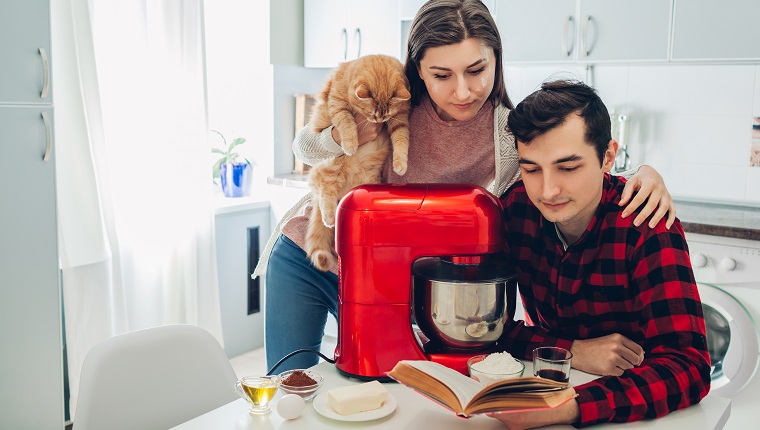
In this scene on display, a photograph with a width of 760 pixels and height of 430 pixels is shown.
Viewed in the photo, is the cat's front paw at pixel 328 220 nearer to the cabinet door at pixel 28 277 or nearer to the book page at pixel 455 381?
the book page at pixel 455 381

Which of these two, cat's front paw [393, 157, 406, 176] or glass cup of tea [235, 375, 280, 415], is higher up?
cat's front paw [393, 157, 406, 176]

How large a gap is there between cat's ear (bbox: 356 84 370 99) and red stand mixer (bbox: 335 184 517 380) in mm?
476

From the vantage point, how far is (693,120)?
301cm

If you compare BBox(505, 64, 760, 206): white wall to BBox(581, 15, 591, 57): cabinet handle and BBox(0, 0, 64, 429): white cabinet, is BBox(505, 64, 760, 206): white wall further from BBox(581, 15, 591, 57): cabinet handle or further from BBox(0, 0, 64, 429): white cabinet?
BBox(0, 0, 64, 429): white cabinet

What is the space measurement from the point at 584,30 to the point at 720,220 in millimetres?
953

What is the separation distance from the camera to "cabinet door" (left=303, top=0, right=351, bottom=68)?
3580 mm

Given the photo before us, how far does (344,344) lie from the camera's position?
4.24 ft

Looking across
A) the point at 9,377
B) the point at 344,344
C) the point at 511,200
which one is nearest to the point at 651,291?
the point at 511,200

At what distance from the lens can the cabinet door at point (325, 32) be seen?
11.7 ft

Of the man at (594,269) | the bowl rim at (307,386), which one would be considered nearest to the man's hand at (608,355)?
the man at (594,269)

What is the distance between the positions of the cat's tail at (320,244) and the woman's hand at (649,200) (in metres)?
0.69

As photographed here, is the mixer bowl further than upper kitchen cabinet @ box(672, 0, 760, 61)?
No

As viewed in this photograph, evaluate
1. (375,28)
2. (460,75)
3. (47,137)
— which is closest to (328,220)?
(460,75)

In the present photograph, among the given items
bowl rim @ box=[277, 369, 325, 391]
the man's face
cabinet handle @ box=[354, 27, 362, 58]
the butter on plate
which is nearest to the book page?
A: the butter on plate
